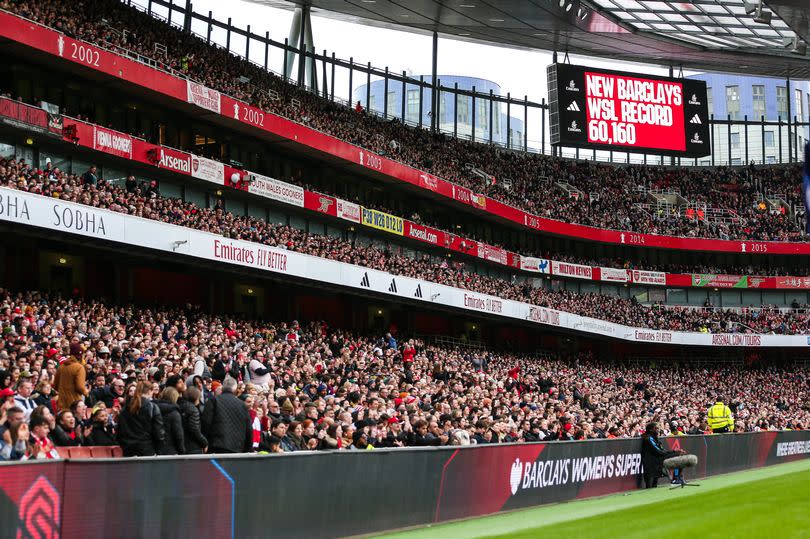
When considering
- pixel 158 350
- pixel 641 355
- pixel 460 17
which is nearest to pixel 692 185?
pixel 641 355

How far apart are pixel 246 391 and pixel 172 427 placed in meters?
3.69

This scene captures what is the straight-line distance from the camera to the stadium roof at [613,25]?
48781mm

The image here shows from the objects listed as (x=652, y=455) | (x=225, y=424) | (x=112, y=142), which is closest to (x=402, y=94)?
(x=112, y=142)

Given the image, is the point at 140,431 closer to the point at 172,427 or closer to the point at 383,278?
the point at 172,427

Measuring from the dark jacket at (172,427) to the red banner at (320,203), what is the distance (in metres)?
28.6

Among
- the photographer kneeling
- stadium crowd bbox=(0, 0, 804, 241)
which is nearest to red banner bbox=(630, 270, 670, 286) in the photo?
stadium crowd bbox=(0, 0, 804, 241)

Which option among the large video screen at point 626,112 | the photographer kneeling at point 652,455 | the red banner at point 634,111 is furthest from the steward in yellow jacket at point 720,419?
the red banner at point 634,111

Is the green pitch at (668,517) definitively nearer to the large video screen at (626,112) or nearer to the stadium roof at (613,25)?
the stadium roof at (613,25)

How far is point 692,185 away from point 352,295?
3727 cm

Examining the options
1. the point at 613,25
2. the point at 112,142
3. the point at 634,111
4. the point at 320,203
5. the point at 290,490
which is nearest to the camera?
the point at 290,490

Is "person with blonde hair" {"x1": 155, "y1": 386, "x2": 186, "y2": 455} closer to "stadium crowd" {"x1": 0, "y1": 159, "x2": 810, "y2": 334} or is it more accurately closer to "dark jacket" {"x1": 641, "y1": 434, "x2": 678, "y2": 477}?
"dark jacket" {"x1": 641, "y1": 434, "x2": 678, "y2": 477}

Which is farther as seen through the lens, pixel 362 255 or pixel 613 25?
pixel 613 25

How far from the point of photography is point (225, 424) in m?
11.0

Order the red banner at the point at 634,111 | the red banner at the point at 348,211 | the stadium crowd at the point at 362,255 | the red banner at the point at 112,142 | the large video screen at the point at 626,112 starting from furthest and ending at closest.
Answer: the red banner at the point at 634,111, the large video screen at the point at 626,112, the red banner at the point at 348,211, the red banner at the point at 112,142, the stadium crowd at the point at 362,255
